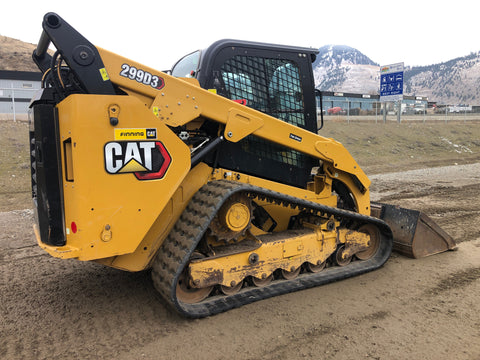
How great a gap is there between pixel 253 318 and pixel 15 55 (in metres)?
52.1

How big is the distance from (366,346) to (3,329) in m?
3.13

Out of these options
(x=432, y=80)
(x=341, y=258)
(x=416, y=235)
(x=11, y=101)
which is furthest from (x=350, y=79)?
(x=341, y=258)

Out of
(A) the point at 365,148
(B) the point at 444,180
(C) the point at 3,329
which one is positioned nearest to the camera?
(C) the point at 3,329

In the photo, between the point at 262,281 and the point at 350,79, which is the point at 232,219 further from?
the point at 350,79

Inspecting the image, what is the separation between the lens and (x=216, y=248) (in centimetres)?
396

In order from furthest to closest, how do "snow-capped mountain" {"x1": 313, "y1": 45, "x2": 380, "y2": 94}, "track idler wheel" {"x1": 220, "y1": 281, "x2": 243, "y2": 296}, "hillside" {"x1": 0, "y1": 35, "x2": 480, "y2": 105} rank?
"snow-capped mountain" {"x1": 313, "y1": 45, "x2": 380, "y2": 94}, "hillside" {"x1": 0, "y1": 35, "x2": 480, "y2": 105}, "track idler wheel" {"x1": 220, "y1": 281, "x2": 243, "y2": 296}

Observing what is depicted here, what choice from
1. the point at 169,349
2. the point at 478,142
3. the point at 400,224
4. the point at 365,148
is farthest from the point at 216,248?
the point at 478,142

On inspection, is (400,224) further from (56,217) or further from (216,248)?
(56,217)

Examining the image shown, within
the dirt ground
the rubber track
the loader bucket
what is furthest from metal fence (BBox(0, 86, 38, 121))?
the loader bucket

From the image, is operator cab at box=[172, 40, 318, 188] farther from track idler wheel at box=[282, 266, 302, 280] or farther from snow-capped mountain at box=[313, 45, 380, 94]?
snow-capped mountain at box=[313, 45, 380, 94]

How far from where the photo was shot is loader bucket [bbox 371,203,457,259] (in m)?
5.16

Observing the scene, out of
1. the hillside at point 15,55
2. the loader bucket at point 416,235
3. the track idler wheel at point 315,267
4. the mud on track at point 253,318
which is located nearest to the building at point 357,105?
the loader bucket at point 416,235

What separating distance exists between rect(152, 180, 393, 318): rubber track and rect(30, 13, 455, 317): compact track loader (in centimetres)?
1

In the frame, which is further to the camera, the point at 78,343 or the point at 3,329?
the point at 3,329
